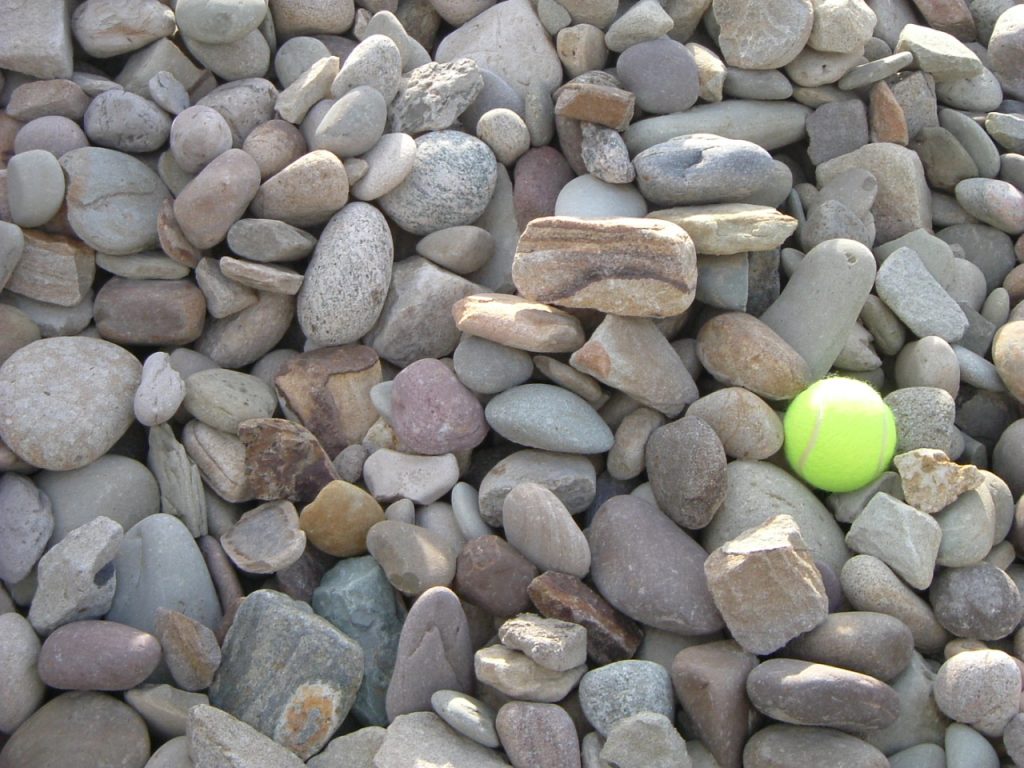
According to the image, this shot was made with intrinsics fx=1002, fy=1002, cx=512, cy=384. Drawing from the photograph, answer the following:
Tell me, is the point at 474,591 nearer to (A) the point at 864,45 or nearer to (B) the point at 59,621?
(B) the point at 59,621

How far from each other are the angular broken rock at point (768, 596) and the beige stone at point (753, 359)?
0.51m

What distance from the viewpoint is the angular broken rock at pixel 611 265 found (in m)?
2.49

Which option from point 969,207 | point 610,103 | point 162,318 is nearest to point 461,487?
point 162,318

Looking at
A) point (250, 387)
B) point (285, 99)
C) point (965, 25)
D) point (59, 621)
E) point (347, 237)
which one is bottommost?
point (59, 621)

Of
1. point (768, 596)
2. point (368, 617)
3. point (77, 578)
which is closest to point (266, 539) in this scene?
point (368, 617)

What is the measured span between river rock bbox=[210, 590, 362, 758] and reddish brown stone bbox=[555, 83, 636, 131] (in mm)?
1576

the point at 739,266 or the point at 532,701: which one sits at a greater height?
the point at 739,266

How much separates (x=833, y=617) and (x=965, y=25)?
2.42m

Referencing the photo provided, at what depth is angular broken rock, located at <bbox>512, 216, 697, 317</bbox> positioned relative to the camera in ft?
8.18

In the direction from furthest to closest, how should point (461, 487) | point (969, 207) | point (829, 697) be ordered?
point (969, 207)
point (461, 487)
point (829, 697)

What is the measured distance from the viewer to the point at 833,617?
2242 mm

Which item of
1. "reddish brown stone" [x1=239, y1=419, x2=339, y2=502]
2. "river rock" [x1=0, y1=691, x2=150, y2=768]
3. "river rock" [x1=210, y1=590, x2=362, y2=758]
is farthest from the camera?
"reddish brown stone" [x1=239, y1=419, x2=339, y2=502]

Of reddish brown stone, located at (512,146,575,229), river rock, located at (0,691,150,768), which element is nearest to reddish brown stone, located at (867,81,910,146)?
reddish brown stone, located at (512,146,575,229)

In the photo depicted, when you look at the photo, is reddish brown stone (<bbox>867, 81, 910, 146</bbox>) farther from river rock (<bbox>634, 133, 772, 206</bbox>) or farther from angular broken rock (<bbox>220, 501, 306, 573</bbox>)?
angular broken rock (<bbox>220, 501, 306, 573</bbox>)
